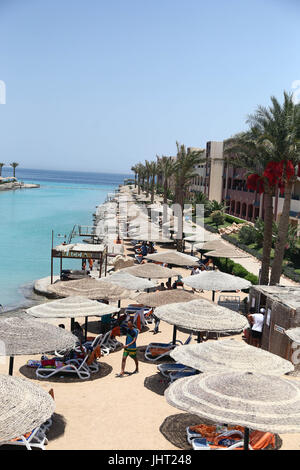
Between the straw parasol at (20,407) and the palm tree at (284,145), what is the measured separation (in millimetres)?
14596

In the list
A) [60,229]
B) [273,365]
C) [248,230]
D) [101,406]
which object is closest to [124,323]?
[101,406]

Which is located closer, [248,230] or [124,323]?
[124,323]

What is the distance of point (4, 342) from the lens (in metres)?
9.64

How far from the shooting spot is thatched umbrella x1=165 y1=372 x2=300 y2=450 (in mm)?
6695

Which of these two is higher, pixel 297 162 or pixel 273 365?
pixel 297 162

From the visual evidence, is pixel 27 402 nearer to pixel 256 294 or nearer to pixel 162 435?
pixel 162 435

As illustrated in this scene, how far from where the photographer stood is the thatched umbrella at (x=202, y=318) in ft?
37.8

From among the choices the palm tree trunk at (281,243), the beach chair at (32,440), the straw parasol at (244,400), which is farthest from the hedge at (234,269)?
the beach chair at (32,440)

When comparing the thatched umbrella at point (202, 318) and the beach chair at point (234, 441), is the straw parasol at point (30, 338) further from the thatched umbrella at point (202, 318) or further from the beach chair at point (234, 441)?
the beach chair at point (234, 441)

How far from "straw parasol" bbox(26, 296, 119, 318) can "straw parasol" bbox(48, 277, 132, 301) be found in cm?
153

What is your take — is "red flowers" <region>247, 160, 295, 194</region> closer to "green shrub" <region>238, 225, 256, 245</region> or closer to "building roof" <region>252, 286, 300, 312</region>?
"building roof" <region>252, 286, 300, 312</region>

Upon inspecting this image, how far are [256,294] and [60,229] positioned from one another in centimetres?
5013

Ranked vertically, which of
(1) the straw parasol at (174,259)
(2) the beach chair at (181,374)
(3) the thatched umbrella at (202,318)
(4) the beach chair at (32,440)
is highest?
(3) the thatched umbrella at (202,318)
